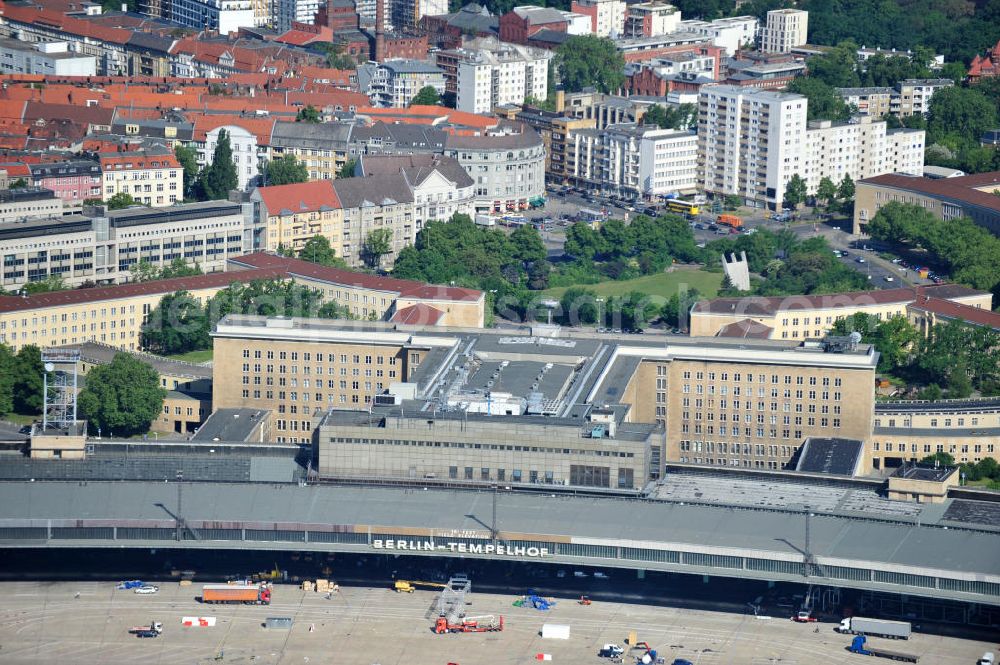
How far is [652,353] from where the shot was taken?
145m

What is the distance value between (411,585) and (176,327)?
4460 cm

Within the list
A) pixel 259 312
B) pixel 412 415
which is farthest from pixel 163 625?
pixel 259 312

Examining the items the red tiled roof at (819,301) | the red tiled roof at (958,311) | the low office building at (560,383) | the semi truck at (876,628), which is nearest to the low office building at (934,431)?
the low office building at (560,383)

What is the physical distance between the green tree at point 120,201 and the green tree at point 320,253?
12.9 metres

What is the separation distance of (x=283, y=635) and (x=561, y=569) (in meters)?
14.3

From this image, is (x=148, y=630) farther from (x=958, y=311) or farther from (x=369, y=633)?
(x=958, y=311)

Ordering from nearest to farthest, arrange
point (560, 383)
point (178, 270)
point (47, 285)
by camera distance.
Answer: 1. point (560, 383)
2. point (47, 285)
3. point (178, 270)

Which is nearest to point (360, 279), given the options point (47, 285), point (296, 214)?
point (296, 214)

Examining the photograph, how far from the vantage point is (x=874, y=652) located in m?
119

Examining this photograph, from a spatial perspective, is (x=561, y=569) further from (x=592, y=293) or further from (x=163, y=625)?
(x=592, y=293)

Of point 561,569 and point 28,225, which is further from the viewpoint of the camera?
point 28,225

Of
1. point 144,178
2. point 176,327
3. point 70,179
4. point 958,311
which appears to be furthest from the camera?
point 144,178

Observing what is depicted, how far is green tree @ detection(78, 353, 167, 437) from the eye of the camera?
148 meters

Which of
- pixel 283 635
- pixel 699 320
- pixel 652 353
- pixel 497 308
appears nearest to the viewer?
pixel 283 635
